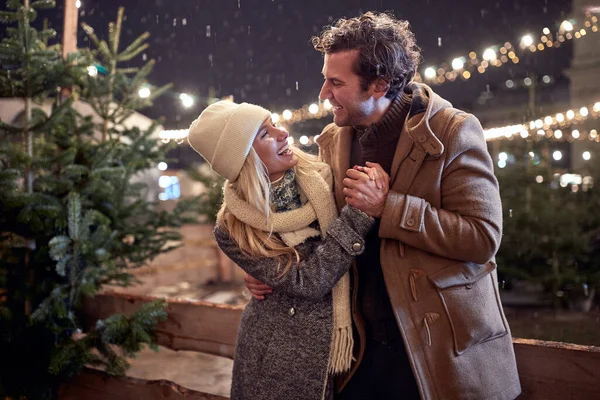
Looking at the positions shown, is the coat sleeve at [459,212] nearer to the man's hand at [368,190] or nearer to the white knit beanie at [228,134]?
the man's hand at [368,190]

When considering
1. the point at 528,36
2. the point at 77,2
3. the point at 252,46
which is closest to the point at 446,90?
the point at 252,46

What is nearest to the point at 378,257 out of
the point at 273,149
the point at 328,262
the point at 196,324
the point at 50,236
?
the point at 328,262

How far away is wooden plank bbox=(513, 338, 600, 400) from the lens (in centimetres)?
209

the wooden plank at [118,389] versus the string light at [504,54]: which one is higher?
the string light at [504,54]

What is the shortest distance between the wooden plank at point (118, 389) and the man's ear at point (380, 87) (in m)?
1.98

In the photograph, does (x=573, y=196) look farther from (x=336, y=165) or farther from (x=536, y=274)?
(x=336, y=165)

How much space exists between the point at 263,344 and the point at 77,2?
366 centimetres

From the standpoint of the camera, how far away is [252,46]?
32.4 feet

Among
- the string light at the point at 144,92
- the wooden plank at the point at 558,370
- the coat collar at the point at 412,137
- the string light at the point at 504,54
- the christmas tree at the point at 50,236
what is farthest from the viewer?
the string light at the point at 504,54

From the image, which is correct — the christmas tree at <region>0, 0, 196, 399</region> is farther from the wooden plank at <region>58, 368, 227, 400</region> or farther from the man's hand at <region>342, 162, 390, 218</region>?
the man's hand at <region>342, 162, 390, 218</region>

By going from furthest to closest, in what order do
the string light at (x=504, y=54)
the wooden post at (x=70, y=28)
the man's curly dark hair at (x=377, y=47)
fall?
the string light at (x=504, y=54), the wooden post at (x=70, y=28), the man's curly dark hair at (x=377, y=47)

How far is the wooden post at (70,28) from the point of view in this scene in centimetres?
408

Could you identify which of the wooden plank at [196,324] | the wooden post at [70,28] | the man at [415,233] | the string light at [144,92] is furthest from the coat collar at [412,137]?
the string light at [144,92]

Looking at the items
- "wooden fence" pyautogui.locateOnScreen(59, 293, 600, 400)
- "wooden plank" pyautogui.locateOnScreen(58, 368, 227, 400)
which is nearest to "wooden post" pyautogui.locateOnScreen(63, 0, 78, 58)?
"wooden fence" pyautogui.locateOnScreen(59, 293, 600, 400)
